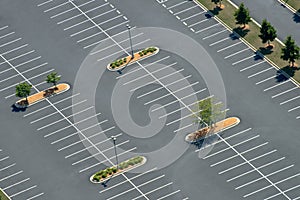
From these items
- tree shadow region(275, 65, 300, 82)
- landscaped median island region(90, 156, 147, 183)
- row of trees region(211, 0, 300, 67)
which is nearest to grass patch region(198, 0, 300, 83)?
tree shadow region(275, 65, 300, 82)

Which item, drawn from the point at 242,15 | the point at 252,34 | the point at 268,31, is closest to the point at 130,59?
the point at 242,15

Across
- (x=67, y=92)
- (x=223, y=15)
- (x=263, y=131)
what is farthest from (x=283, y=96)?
(x=67, y=92)

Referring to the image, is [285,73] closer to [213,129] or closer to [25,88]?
[213,129]

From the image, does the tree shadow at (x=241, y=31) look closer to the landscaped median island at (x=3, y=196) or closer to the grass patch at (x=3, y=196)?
the landscaped median island at (x=3, y=196)

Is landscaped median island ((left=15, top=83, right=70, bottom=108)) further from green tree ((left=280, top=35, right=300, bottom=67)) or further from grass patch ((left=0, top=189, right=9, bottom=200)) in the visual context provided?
green tree ((left=280, top=35, right=300, bottom=67))

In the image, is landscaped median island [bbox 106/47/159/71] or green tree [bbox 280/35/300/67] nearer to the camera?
green tree [bbox 280/35/300/67]

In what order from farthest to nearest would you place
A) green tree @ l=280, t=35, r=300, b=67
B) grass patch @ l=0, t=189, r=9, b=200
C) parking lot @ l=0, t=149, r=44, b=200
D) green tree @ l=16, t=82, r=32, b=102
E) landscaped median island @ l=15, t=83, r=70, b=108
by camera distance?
landscaped median island @ l=15, t=83, r=70, b=108 < green tree @ l=280, t=35, r=300, b=67 < green tree @ l=16, t=82, r=32, b=102 < parking lot @ l=0, t=149, r=44, b=200 < grass patch @ l=0, t=189, r=9, b=200
